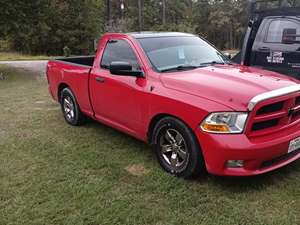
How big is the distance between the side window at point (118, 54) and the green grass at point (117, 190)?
1.22 metres

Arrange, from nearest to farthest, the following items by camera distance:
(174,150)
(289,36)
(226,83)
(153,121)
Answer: (226,83) < (174,150) < (153,121) < (289,36)

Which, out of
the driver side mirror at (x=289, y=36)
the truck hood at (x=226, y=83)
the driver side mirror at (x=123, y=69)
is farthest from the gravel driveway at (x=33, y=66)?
the truck hood at (x=226, y=83)

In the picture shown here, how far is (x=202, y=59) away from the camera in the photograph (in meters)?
4.96

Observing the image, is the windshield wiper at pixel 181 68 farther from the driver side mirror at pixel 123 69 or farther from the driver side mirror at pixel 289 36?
the driver side mirror at pixel 289 36

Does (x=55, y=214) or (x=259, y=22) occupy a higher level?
(x=259, y=22)

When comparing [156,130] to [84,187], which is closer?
[84,187]

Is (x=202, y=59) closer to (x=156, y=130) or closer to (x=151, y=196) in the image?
(x=156, y=130)

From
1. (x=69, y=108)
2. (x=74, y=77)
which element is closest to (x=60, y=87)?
(x=69, y=108)

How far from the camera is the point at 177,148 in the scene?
4.20 metres

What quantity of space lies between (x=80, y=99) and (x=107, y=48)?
105 centimetres

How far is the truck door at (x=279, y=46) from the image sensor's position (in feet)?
20.0

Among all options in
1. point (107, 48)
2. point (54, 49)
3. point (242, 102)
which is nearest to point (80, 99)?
point (107, 48)

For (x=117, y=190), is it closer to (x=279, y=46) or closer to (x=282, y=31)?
(x=279, y=46)

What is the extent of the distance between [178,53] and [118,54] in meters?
0.89
